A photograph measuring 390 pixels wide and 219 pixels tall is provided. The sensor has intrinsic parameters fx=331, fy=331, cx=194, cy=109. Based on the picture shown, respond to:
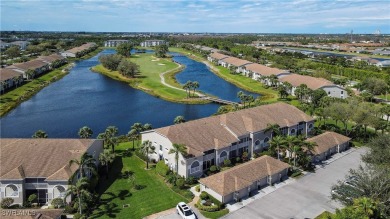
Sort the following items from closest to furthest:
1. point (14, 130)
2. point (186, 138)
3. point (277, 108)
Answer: point (186, 138) → point (277, 108) → point (14, 130)

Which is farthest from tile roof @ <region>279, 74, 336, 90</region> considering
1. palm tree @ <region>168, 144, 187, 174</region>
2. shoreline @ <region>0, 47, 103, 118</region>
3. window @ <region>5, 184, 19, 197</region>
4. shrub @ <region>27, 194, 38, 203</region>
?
window @ <region>5, 184, 19, 197</region>

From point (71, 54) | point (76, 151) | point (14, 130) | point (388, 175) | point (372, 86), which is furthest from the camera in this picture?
point (71, 54)

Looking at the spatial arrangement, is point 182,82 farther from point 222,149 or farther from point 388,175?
point 388,175

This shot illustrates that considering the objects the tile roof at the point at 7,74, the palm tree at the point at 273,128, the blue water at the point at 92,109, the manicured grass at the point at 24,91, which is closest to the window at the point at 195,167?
the palm tree at the point at 273,128

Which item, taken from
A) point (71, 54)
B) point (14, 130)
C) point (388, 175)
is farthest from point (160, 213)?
point (71, 54)

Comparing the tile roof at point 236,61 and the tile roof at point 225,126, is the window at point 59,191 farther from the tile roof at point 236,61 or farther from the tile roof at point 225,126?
the tile roof at point 236,61

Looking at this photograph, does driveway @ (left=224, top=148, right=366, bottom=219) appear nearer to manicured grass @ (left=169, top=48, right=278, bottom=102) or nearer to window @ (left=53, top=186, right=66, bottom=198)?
window @ (left=53, top=186, right=66, bottom=198)
